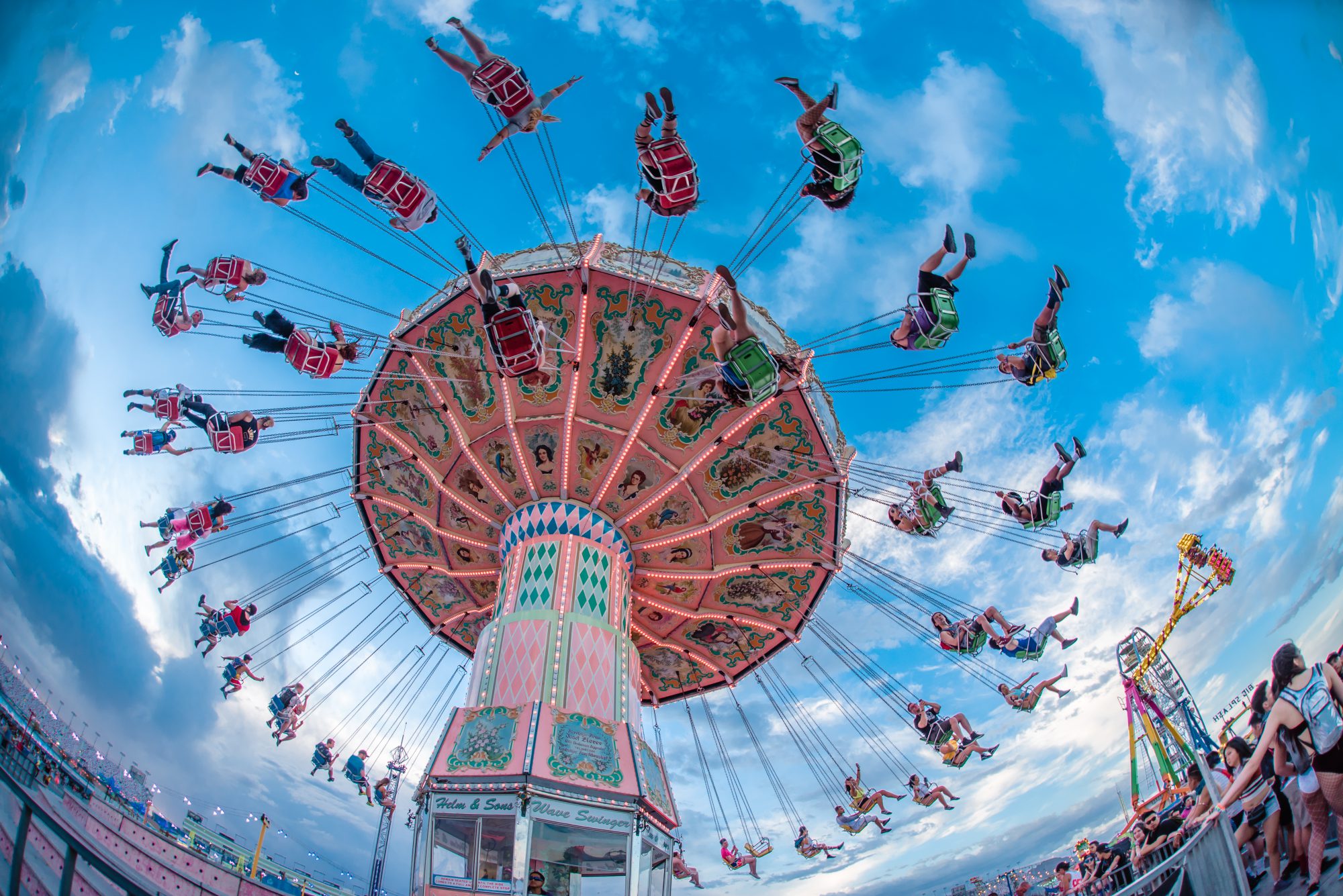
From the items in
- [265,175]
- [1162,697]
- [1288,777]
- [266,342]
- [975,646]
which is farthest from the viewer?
[1162,697]

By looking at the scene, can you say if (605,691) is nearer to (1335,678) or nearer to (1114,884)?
(1335,678)

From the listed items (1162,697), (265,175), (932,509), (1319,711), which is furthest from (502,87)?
(1162,697)

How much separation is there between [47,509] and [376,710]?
28.5 feet

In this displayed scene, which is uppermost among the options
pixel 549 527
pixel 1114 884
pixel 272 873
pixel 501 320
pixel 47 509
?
pixel 47 509

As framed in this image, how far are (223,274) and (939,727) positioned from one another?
15.2m

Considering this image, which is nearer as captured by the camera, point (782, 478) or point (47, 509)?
point (782, 478)

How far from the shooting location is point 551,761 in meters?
10.3

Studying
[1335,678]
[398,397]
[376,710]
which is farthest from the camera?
[376,710]

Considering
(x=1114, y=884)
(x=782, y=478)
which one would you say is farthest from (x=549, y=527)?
(x=1114, y=884)

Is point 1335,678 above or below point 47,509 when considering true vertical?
below

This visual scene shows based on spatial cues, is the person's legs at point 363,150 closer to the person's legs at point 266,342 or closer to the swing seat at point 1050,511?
the person's legs at point 266,342

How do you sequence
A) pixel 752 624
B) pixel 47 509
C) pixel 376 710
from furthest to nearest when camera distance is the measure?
pixel 376 710
pixel 752 624
pixel 47 509

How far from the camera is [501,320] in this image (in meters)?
8.73

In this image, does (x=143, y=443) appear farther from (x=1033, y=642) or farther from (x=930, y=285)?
(x=1033, y=642)
